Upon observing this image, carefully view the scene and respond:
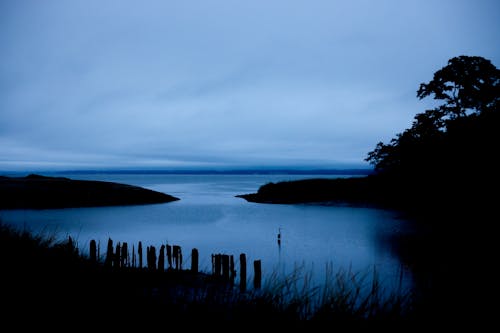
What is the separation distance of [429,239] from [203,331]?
26.5 meters

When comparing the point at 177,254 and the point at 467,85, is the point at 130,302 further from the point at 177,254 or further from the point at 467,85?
the point at 467,85

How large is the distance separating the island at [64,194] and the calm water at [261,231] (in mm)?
2823

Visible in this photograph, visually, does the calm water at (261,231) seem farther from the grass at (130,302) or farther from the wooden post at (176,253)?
the grass at (130,302)

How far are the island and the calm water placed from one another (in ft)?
9.26

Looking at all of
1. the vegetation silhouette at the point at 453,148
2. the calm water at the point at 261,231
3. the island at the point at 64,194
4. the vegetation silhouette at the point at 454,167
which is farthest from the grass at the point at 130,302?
the island at the point at 64,194

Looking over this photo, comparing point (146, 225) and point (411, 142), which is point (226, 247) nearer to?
point (146, 225)

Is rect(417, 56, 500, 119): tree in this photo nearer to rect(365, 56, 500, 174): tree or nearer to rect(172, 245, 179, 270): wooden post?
rect(365, 56, 500, 174): tree

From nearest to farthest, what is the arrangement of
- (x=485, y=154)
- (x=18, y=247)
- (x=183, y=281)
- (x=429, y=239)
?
(x=18, y=247) → (x=183, y=281) → (x=485, y=154) → (x=429, y=239)

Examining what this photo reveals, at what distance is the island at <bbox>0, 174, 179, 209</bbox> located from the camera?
155 ft

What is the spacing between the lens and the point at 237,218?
1752 inches

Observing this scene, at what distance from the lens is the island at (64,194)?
1857 inches

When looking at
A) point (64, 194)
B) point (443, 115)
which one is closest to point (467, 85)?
point (443, 115)

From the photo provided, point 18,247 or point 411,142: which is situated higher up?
point 411,142

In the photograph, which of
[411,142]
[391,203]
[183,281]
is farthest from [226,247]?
[391,203]
